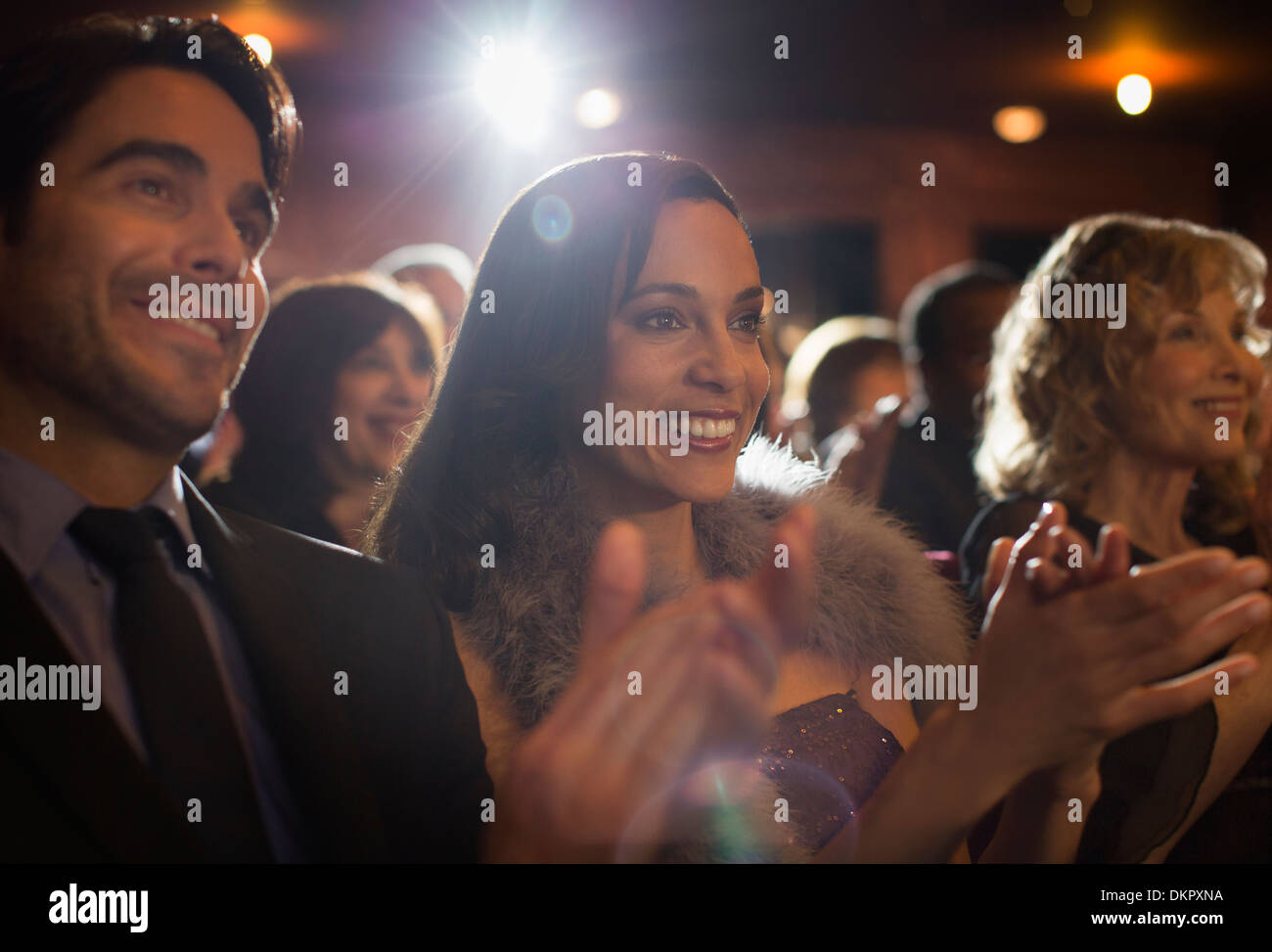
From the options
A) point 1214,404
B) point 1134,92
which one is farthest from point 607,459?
point 1134,92

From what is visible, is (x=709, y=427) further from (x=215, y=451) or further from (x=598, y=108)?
(x=598, y=108)

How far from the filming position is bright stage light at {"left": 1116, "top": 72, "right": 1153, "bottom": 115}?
2352 mm

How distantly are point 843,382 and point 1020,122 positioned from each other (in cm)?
191

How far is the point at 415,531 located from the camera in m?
1.18

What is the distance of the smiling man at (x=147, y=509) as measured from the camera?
78 cm

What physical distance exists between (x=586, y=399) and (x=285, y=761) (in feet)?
1.69

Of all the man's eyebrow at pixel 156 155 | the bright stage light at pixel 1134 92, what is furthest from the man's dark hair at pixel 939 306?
the man's eyebrow at pixel 156 155

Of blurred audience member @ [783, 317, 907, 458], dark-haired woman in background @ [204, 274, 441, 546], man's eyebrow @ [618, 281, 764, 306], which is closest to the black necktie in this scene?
dark-haired woman in background @ [204, 274, 441, 546]

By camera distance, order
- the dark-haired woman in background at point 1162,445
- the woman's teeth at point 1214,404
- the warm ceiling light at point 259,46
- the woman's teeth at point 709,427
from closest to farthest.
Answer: the warm ceiling light at point 259,46, the woman's teeth at point 709,427, the dark-haired woman in background at point 1162,445, the woman's teeth at point 1214,404

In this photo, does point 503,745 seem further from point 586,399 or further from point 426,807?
point 586,399

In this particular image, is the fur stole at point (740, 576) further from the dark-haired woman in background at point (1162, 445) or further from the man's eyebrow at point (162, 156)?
the man's eyebrow at point (162, 156)

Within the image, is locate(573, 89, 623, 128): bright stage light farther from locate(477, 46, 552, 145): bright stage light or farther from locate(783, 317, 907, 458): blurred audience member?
locate(783, 317, 907, 458): blurred audience member

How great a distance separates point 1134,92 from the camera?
262cm

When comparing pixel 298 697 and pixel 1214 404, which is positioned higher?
pixel 1214 404
